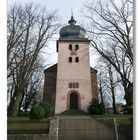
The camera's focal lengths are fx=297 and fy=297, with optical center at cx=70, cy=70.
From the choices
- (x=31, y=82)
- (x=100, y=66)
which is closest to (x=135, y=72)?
(x=100, y=66)

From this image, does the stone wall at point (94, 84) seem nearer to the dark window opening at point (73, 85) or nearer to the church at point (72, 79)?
the church at point (72, 79)

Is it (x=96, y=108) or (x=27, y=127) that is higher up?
(x=96, y=108)

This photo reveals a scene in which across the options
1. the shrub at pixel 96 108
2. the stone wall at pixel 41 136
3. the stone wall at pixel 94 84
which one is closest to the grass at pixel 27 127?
the stone wall at pixel 41 136

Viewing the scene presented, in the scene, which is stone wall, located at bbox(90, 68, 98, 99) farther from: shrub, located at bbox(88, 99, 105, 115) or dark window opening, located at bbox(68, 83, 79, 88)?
shrub, located at bbox(88, 99, 105, 115)

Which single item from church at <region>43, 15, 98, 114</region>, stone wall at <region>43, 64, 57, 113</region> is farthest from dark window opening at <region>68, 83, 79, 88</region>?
stone wall at <region>43, 64, 57, 113</region>

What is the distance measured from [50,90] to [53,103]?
91cm

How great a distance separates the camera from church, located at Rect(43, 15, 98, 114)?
17.6 meters

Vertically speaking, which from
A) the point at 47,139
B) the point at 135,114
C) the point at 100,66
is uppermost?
the point at 100,66

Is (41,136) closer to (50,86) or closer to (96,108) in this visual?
(96,108)

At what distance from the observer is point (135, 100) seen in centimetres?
221

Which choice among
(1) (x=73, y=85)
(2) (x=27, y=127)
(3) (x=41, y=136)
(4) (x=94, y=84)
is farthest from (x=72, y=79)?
(3) (x=41, y=136)

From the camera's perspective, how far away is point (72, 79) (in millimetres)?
17719

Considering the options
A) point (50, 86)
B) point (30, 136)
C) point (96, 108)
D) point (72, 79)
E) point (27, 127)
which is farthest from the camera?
point (50, 86)

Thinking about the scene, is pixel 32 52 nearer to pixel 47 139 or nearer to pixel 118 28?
pixel 118 28
